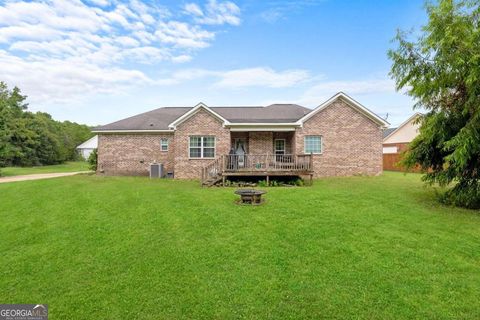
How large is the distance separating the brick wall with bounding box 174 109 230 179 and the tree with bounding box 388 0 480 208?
952 cm

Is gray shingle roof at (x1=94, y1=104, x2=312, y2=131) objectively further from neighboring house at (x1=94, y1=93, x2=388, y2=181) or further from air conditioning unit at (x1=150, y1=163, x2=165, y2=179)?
air conditioning unit at (x1=150, y1=163, x2=165, y2=179)

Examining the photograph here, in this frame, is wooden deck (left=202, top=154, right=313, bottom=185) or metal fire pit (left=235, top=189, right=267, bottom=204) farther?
wooden deck (left=202, top=154, right=313, bottom=185)

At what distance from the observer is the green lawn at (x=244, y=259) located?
398cm

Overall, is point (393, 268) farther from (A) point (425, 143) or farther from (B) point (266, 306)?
(A) point (425, 143)

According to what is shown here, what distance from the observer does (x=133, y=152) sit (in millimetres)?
18141

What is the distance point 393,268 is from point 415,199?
6132 mm

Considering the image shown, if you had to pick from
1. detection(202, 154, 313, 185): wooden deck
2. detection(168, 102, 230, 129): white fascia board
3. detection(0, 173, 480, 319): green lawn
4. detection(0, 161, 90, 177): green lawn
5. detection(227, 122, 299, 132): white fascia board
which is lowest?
detection(0, 173, 480, 319): green lawn

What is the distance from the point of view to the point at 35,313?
13.0ft

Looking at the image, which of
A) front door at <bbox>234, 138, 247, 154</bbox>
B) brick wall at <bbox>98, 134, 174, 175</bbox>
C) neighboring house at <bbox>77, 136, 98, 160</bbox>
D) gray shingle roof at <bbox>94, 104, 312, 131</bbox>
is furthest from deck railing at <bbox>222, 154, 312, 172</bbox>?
neighboring house at <bbox>77, 136, 98, 160</bbox>

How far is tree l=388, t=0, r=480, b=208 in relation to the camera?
7785 millimetres

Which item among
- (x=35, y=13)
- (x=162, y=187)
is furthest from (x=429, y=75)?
(x=35, y=13)

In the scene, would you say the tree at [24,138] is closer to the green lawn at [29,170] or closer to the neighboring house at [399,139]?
the green lawn at [29,170]

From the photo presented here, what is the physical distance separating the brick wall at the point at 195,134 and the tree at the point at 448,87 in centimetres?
952

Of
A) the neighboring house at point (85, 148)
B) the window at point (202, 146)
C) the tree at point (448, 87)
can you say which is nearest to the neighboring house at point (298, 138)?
the window at point (202, 146)
